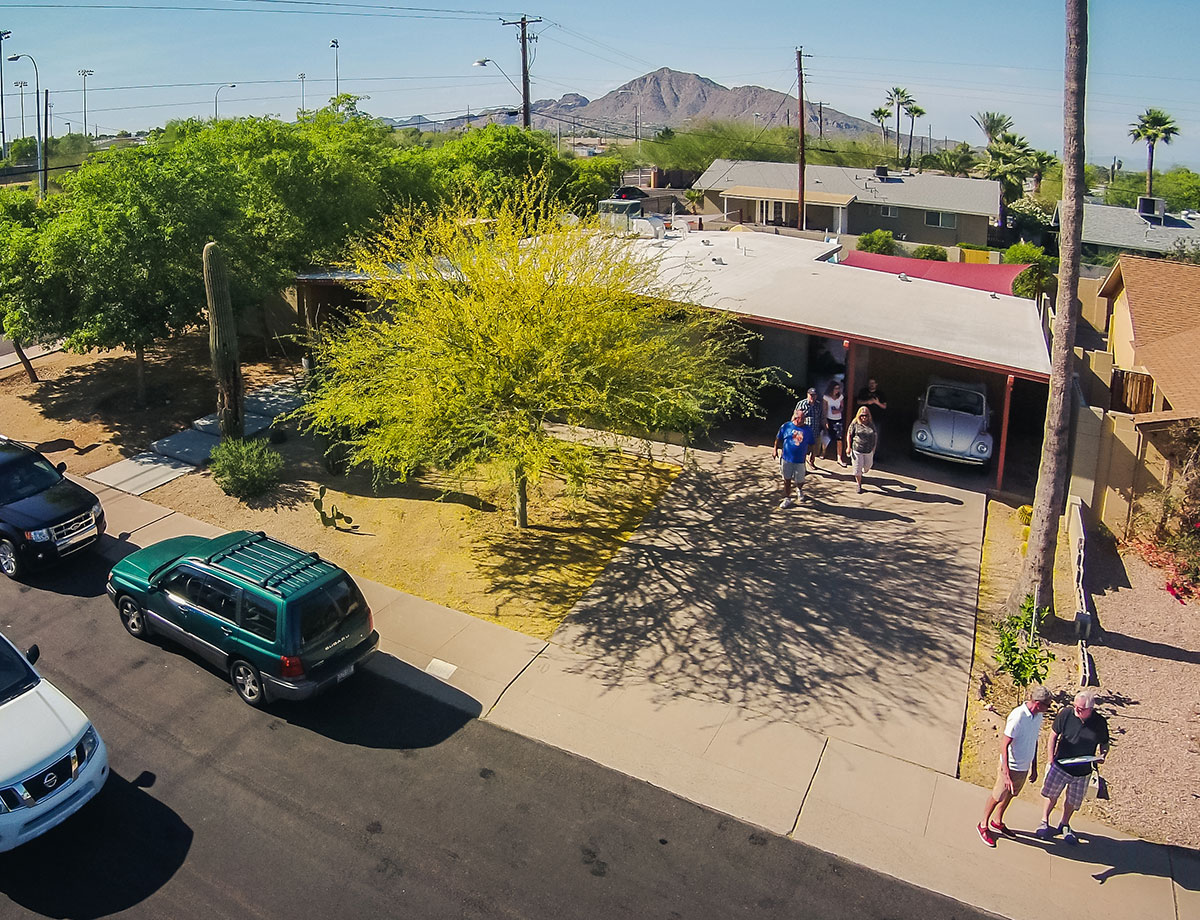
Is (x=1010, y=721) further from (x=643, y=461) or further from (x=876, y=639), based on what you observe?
(x=643, y=461)

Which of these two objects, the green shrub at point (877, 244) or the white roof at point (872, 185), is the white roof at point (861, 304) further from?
the white roof at point (872, 185)

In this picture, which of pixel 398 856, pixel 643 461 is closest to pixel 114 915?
pixel 398 856

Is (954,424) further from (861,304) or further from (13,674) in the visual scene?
(13,674)

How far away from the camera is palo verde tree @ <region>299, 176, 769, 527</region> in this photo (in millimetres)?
12547

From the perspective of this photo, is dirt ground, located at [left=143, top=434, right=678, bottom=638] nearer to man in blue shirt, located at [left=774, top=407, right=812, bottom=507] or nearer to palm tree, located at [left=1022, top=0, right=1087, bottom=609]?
man in blue shirt, located at [left=774, top=407, right=812, bottom=507]

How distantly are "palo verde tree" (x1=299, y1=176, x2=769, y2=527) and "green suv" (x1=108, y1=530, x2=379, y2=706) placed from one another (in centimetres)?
273

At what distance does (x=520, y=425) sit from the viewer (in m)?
12.3

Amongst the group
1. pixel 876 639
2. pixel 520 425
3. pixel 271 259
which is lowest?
pixel 876 639

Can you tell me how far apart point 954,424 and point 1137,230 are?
126 ft

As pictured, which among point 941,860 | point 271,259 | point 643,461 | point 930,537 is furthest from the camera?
point 271,259

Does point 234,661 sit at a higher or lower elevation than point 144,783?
higher

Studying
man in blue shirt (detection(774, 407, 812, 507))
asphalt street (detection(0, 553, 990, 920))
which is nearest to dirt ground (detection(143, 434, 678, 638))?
man in blue shirt (detection(774, 407, 812, 507))

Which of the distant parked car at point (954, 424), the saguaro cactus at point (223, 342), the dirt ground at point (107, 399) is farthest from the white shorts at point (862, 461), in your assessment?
the dirt ground at point (107, 399)

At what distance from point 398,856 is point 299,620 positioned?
298 cm
